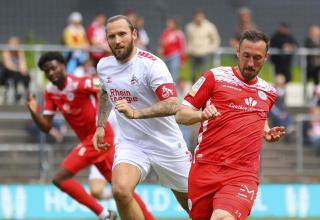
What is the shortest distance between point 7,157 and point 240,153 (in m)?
10.5

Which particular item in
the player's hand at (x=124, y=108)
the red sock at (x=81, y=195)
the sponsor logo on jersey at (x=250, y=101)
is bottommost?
the red sock at (x=81, y=195)

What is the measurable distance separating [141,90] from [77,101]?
2926 mm

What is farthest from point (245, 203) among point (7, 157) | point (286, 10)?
point (286, 10)

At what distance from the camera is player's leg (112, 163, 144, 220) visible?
10180 millimetres

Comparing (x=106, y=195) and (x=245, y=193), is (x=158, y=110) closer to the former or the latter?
(x=245, y=193)

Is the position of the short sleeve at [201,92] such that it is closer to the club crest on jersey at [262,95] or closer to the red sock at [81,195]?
the club crest on jersey at [262,95]

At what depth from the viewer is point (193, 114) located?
870 cm

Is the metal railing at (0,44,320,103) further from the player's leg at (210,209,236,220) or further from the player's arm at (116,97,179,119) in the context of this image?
the player's leg at (210,209,236,220)

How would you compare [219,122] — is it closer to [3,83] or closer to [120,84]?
[120,84]

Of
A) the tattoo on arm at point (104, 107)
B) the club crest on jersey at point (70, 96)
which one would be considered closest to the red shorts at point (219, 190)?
the tattoo on arm at point (104, 107)

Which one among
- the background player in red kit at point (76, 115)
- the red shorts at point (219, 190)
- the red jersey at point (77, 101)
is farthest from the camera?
the red jersey at point (77, 101)

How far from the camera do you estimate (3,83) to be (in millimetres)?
21156

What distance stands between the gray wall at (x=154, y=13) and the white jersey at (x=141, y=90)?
1502 centimetres

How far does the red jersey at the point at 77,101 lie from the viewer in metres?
13.1
